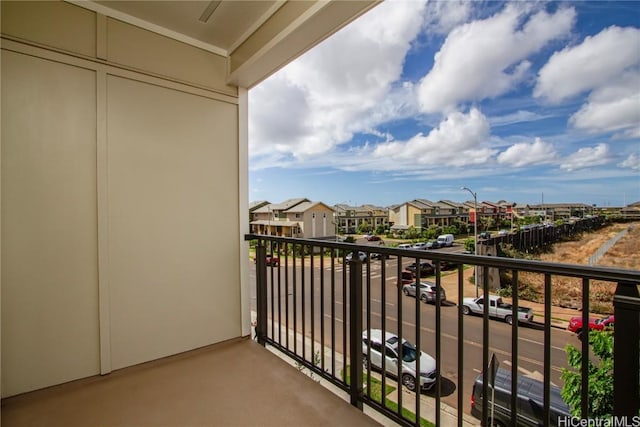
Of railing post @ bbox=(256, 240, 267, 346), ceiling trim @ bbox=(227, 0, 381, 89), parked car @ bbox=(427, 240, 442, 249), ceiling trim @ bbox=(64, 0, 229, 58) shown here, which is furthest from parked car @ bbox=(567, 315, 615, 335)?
ceiling trim @ bbox=(64, 0, 229, 58)

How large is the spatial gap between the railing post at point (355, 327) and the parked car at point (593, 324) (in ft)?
2.97

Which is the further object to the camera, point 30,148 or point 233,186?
point 233,186

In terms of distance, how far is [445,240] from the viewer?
1595mm

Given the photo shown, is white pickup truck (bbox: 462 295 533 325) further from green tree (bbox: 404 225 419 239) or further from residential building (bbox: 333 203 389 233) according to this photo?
residential building (bbox: 333 203 389 233)

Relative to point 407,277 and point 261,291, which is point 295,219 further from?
point 407,277

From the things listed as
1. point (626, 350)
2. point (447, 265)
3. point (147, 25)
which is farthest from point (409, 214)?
point (147, 25)

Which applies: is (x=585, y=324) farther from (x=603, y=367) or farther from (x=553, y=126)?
(x=553, y=126)

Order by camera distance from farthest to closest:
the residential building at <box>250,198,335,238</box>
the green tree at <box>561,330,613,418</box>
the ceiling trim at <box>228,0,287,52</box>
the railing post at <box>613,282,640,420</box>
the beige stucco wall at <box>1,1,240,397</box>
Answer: the residential building at <box>250,198,335,238</box>, the ceiling trim at <box>228,0,287,52</box>, the beige stucco wall at <box>1,1,240,397</box>, the green tree at <box>561,330,613,418</box>, the railing post at <box>613,282,640,420</box>

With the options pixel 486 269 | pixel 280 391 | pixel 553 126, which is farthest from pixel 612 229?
pixel 280 391

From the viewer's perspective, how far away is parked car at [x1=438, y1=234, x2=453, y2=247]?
61.1 inches

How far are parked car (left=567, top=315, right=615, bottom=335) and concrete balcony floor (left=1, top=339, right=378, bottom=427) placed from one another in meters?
1.04

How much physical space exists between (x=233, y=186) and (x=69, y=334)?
4.87ft

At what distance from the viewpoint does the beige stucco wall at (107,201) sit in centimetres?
183

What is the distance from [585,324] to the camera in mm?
1002
